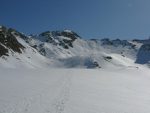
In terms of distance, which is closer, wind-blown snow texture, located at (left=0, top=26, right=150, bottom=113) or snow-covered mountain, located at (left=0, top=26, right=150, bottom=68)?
wind-blown snow texture, located at (left=0, top=26, right=150, bottom=113)

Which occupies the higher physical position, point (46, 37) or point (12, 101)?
point (46, 37)

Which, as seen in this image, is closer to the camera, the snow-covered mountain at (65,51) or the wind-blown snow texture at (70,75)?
the wind-blown snow texture at (70,75)

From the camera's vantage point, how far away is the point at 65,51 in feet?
444

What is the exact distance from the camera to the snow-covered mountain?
77.5 m

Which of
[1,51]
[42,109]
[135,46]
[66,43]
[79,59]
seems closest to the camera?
[42,109]

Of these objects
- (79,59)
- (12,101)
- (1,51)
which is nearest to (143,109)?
(12,101)

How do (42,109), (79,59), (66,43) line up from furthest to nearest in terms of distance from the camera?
(66,43), (79,59), (42,109)

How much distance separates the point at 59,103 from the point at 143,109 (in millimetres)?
7168

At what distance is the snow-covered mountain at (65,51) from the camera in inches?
3050

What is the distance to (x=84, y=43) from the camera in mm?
169750

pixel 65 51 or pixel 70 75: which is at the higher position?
pixel 65 51

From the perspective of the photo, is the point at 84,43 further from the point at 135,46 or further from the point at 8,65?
the point at 8,65

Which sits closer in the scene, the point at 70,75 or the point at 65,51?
the point at 70,75

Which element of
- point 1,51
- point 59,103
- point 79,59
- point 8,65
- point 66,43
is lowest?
point 59,103
